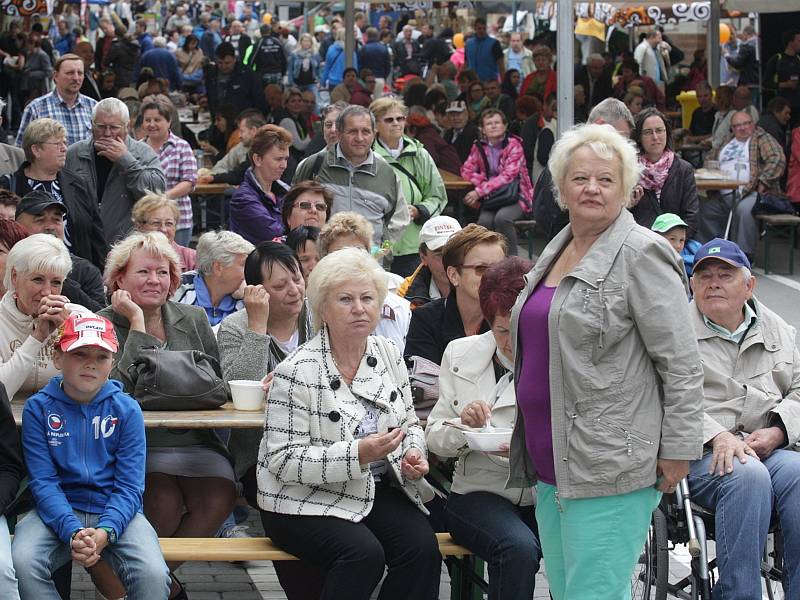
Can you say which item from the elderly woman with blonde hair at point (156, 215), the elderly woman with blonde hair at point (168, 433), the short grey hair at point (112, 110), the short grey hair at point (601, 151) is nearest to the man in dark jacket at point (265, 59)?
the short grey hair at point (112, 110)

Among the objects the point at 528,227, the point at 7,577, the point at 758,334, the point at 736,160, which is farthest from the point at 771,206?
the point at 7,577

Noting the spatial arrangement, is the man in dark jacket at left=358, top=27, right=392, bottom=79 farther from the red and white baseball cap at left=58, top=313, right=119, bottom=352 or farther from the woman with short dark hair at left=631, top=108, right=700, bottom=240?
the red and white baseball cap at left=58, top=313, right=119, bottom=352

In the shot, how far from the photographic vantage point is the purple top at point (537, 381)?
12.1 feet

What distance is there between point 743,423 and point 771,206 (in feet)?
28.0

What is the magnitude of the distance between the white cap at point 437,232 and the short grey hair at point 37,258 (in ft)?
6.83

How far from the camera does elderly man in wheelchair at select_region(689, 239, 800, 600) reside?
15.2 feet

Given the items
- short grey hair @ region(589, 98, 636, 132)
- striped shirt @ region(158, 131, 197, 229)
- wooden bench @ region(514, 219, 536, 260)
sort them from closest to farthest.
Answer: short grey hair @ region(589, 98, 636, 132) → striped shirt @ region(158, 131, 197, 229) → wooden bench @ region(514, 219, 536, 260)

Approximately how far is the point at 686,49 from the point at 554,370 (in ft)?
86.7

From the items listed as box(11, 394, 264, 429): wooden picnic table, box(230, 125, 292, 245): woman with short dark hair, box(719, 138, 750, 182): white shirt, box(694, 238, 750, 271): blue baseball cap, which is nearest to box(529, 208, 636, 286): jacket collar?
box(694, 238, 750, 271): blue baseball cap

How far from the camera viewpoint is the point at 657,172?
334 inches

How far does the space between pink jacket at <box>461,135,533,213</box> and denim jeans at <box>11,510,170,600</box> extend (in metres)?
8.01

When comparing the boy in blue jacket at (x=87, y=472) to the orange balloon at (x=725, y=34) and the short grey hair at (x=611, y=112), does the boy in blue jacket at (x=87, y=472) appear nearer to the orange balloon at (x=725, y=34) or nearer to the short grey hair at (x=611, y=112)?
the short grey hair at (x=611, y=112)

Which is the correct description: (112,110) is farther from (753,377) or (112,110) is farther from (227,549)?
(753,377)

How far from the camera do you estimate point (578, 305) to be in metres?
3.59
